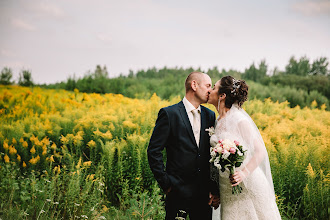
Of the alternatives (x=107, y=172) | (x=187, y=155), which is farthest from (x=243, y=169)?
(x=107, y=172)

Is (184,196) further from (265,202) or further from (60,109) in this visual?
(60,109)

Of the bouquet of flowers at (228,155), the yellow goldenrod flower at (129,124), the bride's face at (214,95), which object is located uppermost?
the bride's face at (214,95)

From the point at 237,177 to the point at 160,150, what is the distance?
0.81 m

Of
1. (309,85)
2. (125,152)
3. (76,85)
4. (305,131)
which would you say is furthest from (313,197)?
(309,85)

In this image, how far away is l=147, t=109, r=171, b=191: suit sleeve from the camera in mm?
2637

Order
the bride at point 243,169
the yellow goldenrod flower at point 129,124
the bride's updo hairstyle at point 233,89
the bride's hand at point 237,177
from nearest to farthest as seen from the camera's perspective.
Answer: the bride's hand at point 237,177, the bride at point 243,169, the bride's updo hairstyle at point 233,89, the yellow goldenrod flower at point 129,124

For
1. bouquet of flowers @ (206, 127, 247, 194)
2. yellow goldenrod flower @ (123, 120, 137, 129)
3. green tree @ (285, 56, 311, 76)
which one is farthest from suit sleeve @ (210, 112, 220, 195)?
green tree @ (285, 56, 311, 76)

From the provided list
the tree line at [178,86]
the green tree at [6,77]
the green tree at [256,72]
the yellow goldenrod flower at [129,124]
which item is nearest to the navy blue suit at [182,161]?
the yellow goldenrod flower at [129,124]

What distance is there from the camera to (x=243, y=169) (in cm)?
272

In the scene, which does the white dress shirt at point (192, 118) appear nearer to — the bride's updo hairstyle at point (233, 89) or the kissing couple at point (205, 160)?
the kissing couple at point (205, 160)

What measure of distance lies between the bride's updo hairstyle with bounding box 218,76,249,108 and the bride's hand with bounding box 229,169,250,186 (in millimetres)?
762

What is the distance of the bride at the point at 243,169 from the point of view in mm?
2703

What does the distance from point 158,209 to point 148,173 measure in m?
0.90

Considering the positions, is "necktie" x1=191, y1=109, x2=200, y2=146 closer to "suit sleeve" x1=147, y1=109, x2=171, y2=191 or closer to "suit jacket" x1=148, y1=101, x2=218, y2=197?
"suit jacket" x1=148, y1=101, x2=218, y2=197
